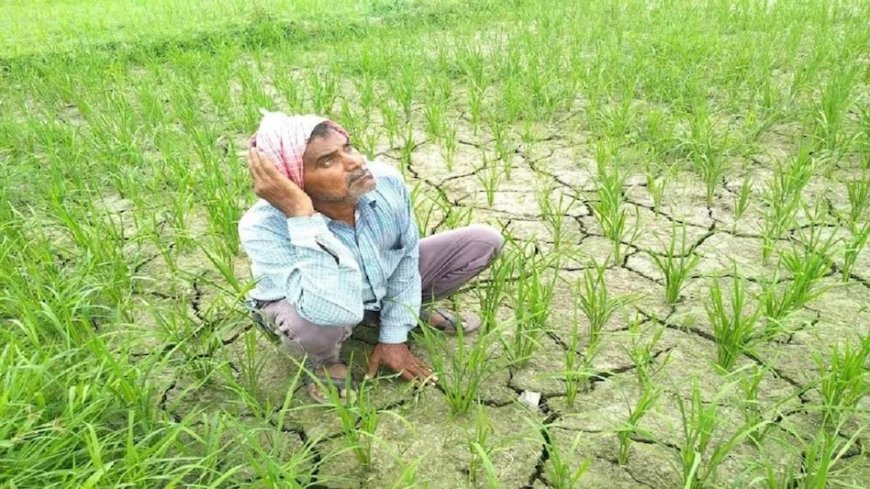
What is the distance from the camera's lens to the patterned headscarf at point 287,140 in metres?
1.52

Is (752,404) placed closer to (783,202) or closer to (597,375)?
(597,375)

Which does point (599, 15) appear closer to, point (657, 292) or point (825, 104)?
point (825, 104)

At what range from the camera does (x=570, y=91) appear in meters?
3.62

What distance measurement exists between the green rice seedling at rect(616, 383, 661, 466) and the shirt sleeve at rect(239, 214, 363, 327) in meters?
0.67

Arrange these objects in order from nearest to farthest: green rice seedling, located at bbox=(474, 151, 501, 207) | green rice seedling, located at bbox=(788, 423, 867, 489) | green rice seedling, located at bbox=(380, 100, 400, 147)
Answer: green rice seedling, located at bbox=(788, 423, 867, 489)
green rice seedling, located at bbox=(474, 151, 501, 207)
green rice seedling, located at bbox=(380, 100, 400, 147)

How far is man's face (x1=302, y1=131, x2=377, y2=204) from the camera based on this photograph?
5.10 ft

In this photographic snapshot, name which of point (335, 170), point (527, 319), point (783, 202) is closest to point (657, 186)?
point (783, 202)

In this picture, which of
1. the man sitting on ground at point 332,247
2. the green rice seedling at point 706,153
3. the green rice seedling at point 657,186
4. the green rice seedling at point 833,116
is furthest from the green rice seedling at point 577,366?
the green rice seedling at point 833,116

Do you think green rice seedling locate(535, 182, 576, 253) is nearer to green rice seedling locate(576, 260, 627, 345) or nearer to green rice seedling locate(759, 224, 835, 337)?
green rice seedling locate(576, 260, 627, 345)

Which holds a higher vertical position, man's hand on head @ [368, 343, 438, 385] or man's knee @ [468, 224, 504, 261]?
man's knee @ [468, 224, 504, 261]

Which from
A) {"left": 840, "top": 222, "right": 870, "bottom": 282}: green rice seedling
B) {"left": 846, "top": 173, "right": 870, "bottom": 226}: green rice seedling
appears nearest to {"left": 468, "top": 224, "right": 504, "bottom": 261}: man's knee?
{"left": 840, "top": 222, "right": 870, "bottom": 282}: green rice seedling

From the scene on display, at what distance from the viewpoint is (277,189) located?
5.04 ft

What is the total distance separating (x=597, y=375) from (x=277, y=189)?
2.98 ft

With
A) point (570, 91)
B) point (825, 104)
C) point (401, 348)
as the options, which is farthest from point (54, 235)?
point (825, 104)
